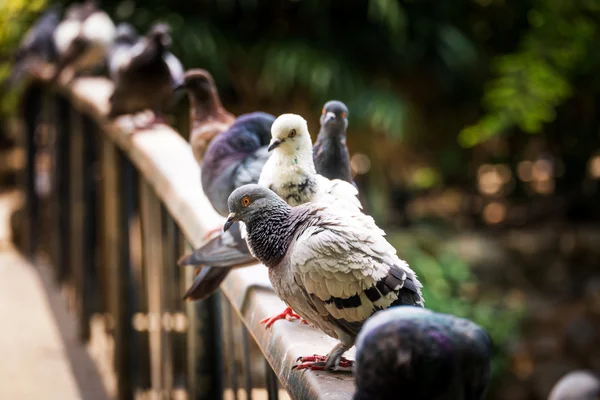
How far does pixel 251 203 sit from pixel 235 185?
51 cm

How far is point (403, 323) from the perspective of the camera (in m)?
0.89

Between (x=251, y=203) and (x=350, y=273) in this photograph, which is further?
(x=251, y=203)

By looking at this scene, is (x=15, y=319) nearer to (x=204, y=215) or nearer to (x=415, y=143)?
(x=204, y=215)

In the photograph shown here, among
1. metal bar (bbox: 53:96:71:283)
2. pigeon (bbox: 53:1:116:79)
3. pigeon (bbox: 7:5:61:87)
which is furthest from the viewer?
pigeon (bbox: 7:5:61:87)

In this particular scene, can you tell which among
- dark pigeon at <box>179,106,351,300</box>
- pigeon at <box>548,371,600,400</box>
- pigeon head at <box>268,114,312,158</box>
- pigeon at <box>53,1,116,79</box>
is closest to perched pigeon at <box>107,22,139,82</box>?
pigeon at <box>53,1,116,79</box>

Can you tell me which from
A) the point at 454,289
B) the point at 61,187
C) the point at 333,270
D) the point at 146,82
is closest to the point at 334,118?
the point at 333,270

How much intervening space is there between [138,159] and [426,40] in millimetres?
5277

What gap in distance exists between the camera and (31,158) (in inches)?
211

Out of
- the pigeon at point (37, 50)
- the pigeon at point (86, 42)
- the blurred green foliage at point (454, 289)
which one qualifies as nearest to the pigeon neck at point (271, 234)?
the pigeon at point (86, 42)

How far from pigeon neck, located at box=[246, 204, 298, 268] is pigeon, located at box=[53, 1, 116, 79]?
9.42 feet

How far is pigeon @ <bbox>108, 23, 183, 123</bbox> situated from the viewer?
3.04 meters

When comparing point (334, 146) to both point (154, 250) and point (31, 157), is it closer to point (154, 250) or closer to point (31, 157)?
point (154, 250)

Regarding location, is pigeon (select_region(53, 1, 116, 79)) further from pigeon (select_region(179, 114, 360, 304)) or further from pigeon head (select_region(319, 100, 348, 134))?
pigeon head (select_region(319, 100, 348, 134))

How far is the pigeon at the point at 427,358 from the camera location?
0.87 meters
